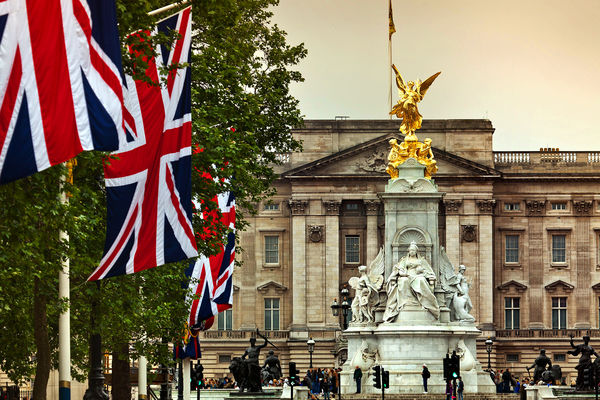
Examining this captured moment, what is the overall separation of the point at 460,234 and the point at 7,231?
94951 mm

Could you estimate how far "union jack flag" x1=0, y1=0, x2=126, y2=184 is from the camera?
62.1 feet

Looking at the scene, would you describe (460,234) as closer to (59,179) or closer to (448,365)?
(448,365)

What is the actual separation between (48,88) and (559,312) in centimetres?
10167

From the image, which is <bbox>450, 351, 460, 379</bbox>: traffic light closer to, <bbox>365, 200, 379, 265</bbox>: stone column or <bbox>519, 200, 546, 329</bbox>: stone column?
Answer: <bbox>365, 200, 379, 265</bbox>: stone column

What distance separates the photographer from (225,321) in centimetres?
11819

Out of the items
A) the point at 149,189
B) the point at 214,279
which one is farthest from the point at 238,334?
the point at 149,189

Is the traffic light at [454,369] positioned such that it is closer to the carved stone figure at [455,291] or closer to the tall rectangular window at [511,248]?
the carved stone figure at [455,291]

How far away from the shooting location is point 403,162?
72375mm

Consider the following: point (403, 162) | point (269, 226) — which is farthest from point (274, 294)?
point (403, 162)

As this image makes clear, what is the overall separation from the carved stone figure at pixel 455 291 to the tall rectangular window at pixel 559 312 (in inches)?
1862

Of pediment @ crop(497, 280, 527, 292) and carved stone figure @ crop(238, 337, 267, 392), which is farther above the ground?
pediment @ crop(497, 280, 527, 292)

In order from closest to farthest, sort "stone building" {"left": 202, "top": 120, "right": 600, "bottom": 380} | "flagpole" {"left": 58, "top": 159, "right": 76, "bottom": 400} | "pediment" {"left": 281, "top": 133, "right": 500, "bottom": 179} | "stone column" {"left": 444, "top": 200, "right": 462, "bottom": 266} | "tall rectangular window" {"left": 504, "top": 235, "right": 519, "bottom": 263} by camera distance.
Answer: "flagpole" {"left": 58, "top": 159, "right": 76, "bottom": 400}, "stone building" {"left": 202, "top": 120, "right": 600, "bottom": 380}, "pediment" {"left": 281, "top": 133, "right": 500, "bottom": 179}, "stone column" {"left": 444, "top": 200, "right": 462, "bottom": 266}, "tall rectangular window" {"left": 504, "top": 235, "right": 519, "bottom": 263}

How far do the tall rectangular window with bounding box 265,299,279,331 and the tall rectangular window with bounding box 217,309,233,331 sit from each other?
2.74 m

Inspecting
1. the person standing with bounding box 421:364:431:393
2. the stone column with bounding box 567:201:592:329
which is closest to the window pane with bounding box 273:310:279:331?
the stone column with bounding box 567:201:592:329
